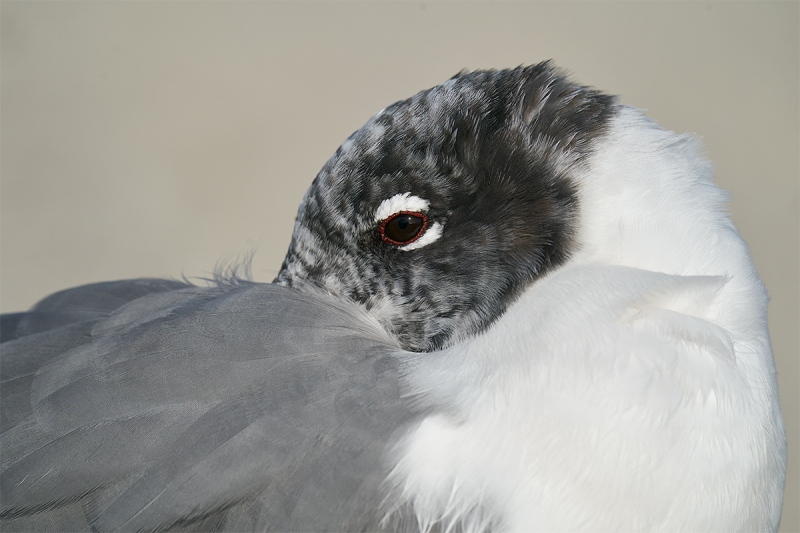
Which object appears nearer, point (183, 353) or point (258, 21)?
point (183, 353)

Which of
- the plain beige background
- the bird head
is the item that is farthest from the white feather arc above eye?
the plain beige background

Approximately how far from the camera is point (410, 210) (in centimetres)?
141

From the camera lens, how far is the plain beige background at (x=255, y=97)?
11.6 feet

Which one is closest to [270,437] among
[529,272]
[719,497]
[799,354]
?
[529,272]

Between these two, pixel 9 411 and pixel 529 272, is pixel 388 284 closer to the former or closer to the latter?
pixel 529 272

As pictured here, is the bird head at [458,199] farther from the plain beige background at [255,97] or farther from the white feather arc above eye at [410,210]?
the plain beige background at [255,97]

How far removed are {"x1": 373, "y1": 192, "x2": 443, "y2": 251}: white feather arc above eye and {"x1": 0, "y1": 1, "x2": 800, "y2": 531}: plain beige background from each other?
2.07 meters

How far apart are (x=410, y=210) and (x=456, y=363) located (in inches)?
12.8

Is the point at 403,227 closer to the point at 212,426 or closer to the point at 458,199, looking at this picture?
the point at 458,199

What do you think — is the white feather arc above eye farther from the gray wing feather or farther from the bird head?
the gray wing feather

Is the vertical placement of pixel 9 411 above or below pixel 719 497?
above

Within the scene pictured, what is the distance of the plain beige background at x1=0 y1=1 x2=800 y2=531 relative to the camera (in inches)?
139

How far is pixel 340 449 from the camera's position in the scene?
1109 mm

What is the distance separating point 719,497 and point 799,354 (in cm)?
215
